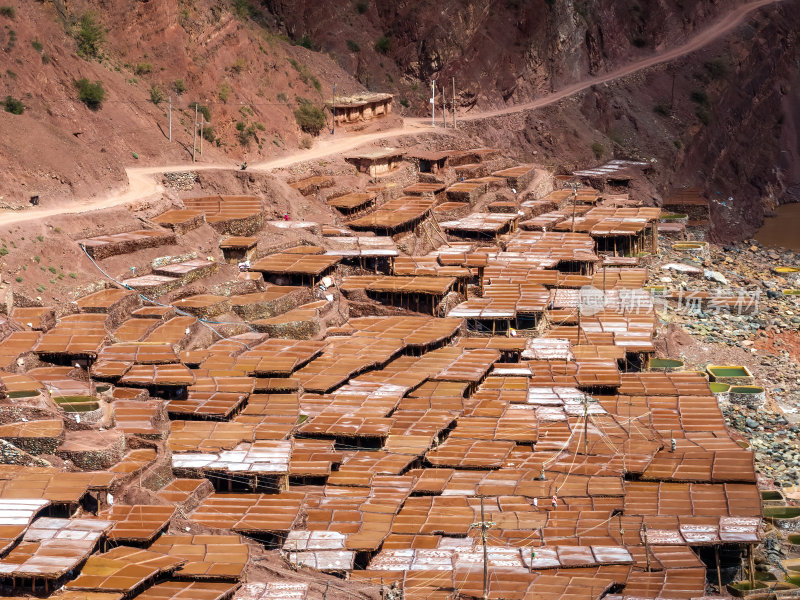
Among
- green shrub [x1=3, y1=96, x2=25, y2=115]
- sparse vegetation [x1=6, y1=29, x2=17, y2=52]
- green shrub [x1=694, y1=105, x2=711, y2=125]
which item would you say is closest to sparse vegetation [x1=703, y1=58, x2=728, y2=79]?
green shrub [x1=694, y1=105, x2=711, y2=125]

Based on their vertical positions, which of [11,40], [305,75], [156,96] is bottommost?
[156,96]

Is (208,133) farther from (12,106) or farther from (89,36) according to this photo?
(12,106)

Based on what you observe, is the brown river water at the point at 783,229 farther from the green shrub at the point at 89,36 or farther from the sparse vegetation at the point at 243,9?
the green shrub at the point at 89,36

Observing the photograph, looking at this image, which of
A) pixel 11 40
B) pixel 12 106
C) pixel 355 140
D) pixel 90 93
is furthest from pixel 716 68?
pixel 12 106

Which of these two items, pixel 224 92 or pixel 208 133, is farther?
pixel 224 92

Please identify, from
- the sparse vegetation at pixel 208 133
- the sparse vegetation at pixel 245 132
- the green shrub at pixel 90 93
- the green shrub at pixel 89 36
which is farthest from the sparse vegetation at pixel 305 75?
the green shrub at pixel 90 93

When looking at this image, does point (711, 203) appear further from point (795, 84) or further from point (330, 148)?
point (330, 148)
